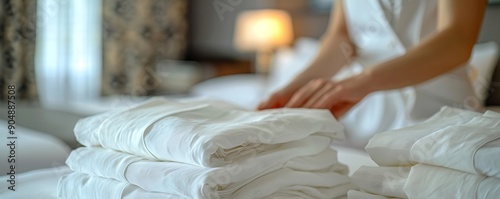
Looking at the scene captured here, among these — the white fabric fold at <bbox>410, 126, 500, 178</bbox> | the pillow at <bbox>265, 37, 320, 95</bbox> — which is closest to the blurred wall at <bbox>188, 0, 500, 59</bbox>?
the pillow at <bbox>265, 37, 320, 95</bbox>

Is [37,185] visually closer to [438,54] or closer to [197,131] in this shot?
[197,131]

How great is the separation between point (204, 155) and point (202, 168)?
22 mm

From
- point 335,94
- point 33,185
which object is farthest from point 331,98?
point 33,185

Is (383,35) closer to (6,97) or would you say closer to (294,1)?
(6,97)

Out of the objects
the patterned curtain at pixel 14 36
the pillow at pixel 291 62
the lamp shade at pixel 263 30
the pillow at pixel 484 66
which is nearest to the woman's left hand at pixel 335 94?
the patterned curtain at pixel 14 36

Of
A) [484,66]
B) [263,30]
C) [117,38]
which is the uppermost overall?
[484,66]

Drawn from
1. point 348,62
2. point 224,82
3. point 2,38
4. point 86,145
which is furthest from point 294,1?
point 86,145

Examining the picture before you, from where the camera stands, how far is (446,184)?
548 mm

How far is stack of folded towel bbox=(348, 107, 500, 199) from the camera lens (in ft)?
1.74

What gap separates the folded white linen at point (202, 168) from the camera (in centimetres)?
60

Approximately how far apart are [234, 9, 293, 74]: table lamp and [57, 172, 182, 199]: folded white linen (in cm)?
275

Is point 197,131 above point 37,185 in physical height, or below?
above

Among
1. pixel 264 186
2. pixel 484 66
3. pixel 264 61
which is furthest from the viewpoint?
pixel 264 61

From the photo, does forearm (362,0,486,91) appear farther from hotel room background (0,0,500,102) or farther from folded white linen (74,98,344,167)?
hotel room background (0,0,500,102)
